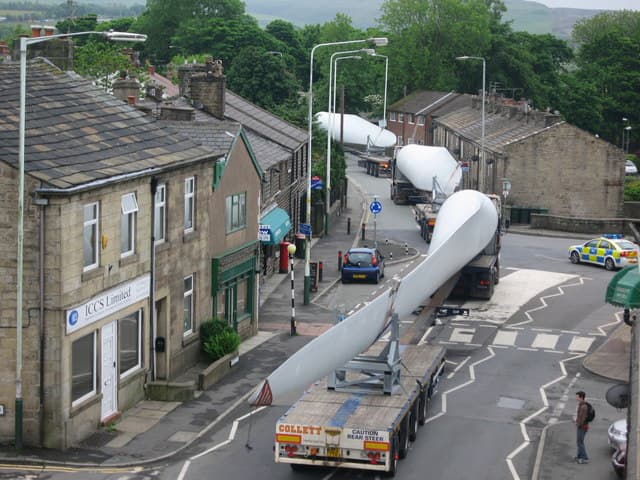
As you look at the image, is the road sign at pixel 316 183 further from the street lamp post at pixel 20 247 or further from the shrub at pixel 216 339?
the street lamp post at pixel 20 247

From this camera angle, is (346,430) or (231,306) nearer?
(346,430)

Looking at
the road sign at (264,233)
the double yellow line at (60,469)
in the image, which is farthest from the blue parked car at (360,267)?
the double yellow line at (60,469)

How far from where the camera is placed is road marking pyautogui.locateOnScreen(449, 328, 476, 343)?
40.0 meters

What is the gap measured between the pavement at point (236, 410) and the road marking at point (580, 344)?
652mm

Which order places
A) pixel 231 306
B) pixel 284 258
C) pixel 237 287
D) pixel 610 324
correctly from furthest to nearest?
pixel 284 258, pixel 610 324, pixel 237 287, pixel 231 306

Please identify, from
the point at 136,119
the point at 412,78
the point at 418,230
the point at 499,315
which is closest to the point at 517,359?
the point at 499,315

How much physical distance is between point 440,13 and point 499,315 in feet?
299

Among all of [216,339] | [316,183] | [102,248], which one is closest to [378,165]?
[316,183]

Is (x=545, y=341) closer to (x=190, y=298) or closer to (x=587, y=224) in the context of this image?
(x=190, y=298)

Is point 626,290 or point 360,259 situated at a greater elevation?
point 626,290

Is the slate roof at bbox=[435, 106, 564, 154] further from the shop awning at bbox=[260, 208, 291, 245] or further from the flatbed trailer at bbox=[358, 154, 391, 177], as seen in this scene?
the shop awning at bbox=[260, 208, 291, 245]

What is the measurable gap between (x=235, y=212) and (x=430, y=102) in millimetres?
81917

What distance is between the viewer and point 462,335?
4072 cm

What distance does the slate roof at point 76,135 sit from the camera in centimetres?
2631
